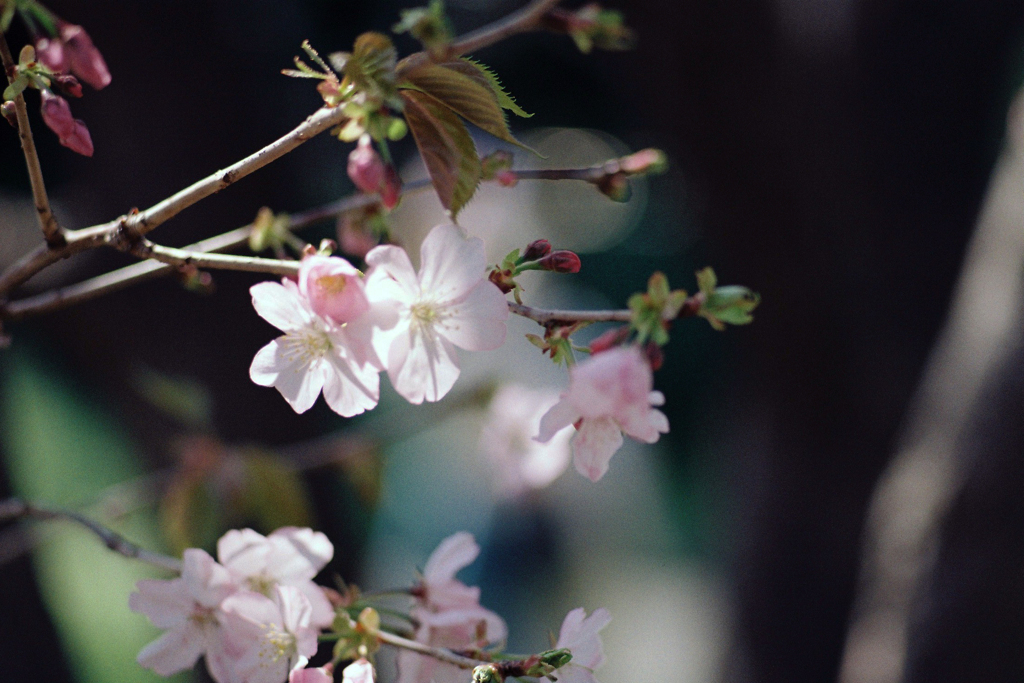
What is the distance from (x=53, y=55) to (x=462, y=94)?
0.22m

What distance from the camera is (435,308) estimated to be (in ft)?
1.16

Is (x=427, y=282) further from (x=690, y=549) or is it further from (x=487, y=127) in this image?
(x=690, y=549)

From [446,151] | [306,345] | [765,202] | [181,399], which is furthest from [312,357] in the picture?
[765,202]

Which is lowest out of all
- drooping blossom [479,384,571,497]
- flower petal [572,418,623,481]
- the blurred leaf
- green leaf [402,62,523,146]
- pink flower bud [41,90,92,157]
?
drooping blossom [479,384,571,497]

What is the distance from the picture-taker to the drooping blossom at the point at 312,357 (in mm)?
323

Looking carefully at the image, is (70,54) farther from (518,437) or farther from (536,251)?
(518,437)

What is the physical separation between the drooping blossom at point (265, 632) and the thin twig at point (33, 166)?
0.66 ft

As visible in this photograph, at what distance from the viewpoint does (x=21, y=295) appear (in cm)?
92

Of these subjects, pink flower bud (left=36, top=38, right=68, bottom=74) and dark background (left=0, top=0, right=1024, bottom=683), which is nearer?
pink flower bud (left=36, top=38, right=68, bottom=74)

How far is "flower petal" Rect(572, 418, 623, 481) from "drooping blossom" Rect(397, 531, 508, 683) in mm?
133

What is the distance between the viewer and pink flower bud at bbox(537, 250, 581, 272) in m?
0.33

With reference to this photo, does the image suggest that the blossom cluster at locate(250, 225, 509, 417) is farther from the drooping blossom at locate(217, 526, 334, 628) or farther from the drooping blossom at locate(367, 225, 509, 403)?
the drooping blossom at locate(217, 526, 334, 628)

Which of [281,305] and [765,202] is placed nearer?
[281,305]

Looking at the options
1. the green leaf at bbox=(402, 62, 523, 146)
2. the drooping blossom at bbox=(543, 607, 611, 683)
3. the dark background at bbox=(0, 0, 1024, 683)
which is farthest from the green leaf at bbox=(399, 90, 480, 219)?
the dark background at bbox=(0, 0, 1024, 683)
